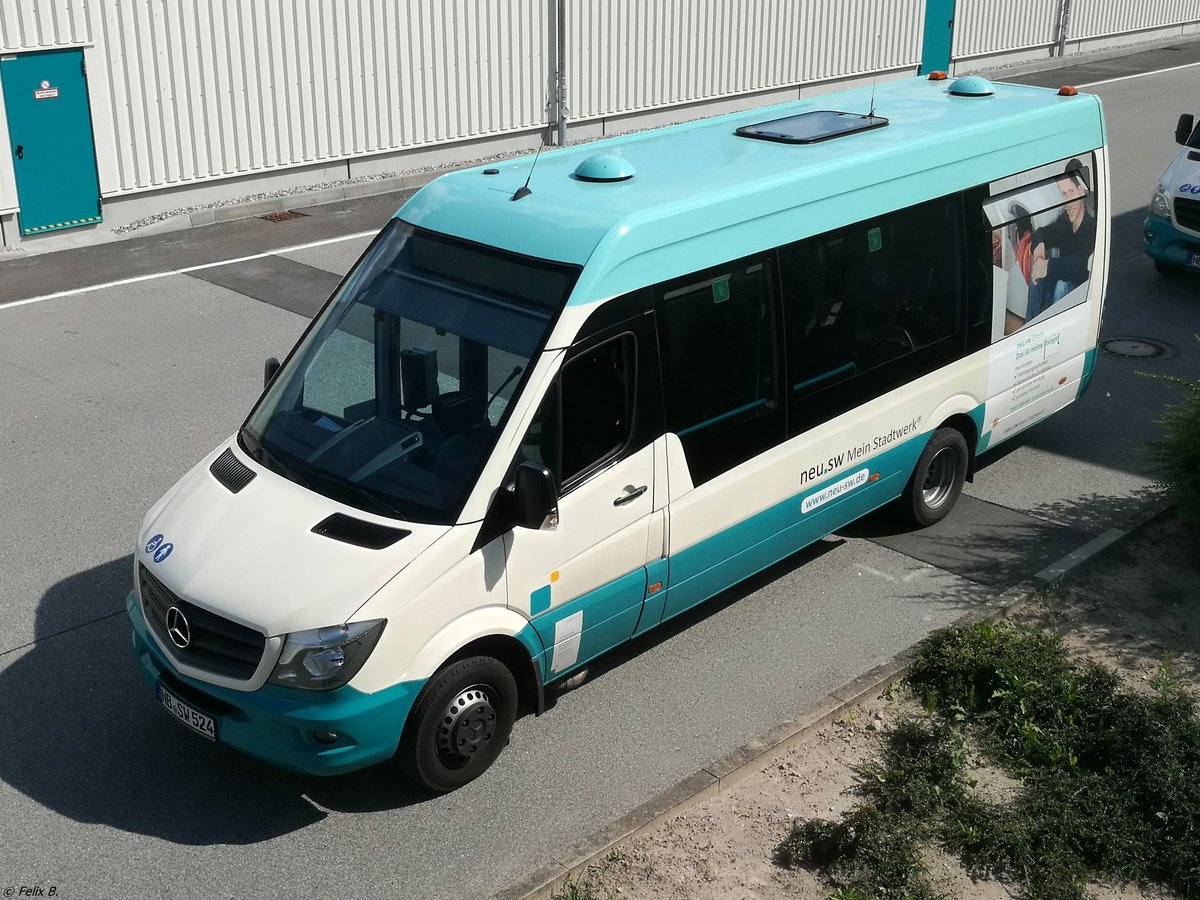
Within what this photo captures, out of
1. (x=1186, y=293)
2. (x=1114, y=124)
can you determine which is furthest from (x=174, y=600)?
(x=1114, y=124)

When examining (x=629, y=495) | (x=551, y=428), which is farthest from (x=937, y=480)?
(x=551, y=428)

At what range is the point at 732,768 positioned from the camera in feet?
20.0

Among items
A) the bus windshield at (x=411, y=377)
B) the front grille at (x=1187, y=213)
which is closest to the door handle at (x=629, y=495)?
the bus windshield at (x=411, y=377)

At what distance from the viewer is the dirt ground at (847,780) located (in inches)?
216

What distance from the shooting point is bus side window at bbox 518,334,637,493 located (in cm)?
584

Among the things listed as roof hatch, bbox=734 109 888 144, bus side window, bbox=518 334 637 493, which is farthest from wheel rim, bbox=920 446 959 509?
bus side window, bbox=518 334 637 493

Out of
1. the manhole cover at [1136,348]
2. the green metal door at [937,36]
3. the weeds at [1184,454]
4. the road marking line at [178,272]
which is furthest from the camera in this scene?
the green metal door at [937,36]

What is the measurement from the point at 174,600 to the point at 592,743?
83.8 inches

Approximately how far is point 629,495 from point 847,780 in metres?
1.71

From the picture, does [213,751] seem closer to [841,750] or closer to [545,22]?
[841,750]

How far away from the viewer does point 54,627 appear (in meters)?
7.27

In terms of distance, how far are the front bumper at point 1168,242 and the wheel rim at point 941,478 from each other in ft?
20.0

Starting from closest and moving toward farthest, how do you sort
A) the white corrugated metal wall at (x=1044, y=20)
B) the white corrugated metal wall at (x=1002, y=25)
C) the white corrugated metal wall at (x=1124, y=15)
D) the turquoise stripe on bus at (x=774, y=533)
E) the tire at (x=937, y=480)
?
the turquoise stripe on bus at (x=774, y=533), the tire at (x=937, y=480), the white corrugated metal wall at (x=1002, y=25), the white corrugated metal wall at (x=1044, y=20), the white corrugated metal wall at (x=1124, y=15)

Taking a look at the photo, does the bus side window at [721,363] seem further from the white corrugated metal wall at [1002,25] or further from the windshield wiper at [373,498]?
the white corrugated metal wall at [1002,25]
